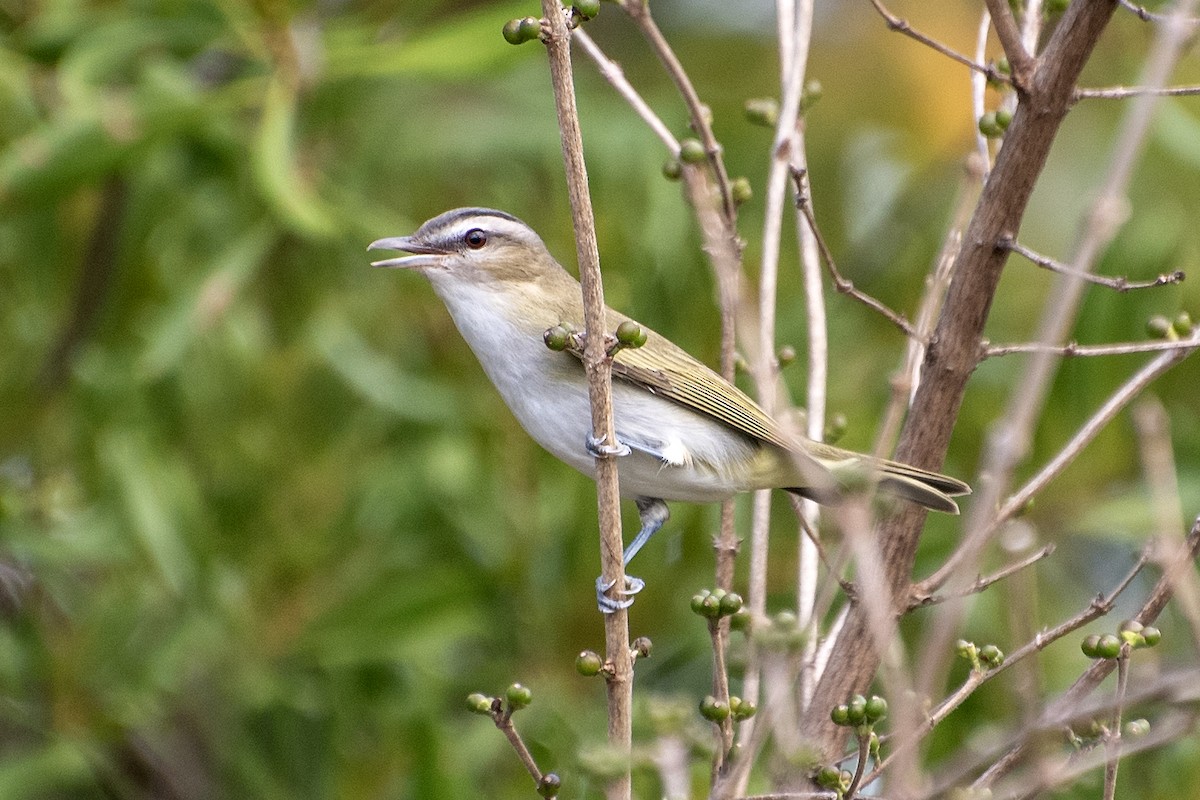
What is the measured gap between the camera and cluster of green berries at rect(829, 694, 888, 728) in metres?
2.20

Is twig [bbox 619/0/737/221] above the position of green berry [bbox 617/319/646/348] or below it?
above

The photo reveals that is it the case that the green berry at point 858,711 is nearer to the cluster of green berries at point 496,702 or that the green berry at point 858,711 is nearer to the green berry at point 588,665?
the green berry at point 588,665

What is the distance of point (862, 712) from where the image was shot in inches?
87.3

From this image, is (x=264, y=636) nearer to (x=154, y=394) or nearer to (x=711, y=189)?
(x=154, y=394)

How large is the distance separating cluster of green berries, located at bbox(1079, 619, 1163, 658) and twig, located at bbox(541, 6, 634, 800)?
73 cm

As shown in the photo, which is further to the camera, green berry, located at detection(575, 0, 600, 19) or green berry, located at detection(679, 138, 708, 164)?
green berry, located at detection(679, 138, 708, 164)

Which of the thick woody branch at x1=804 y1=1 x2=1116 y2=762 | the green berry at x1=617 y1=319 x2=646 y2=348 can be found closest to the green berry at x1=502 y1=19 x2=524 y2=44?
the green berry at x1=617 y1=319 x2=646 y2=348

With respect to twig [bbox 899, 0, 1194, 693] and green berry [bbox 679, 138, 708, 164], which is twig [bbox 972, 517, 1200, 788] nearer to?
twig [bbox 899, 0, 1194, 693]

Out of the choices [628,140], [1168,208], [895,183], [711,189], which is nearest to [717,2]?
[895,183]

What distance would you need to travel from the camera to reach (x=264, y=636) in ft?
14.0

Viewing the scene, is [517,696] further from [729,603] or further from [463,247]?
[463,247]

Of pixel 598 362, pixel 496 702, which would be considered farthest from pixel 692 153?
pixel 496 702

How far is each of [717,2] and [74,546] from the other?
332 centimetres

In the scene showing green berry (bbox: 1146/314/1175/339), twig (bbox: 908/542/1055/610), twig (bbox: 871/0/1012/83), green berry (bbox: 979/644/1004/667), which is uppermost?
twig (bbox: 871/0/1012/83)
